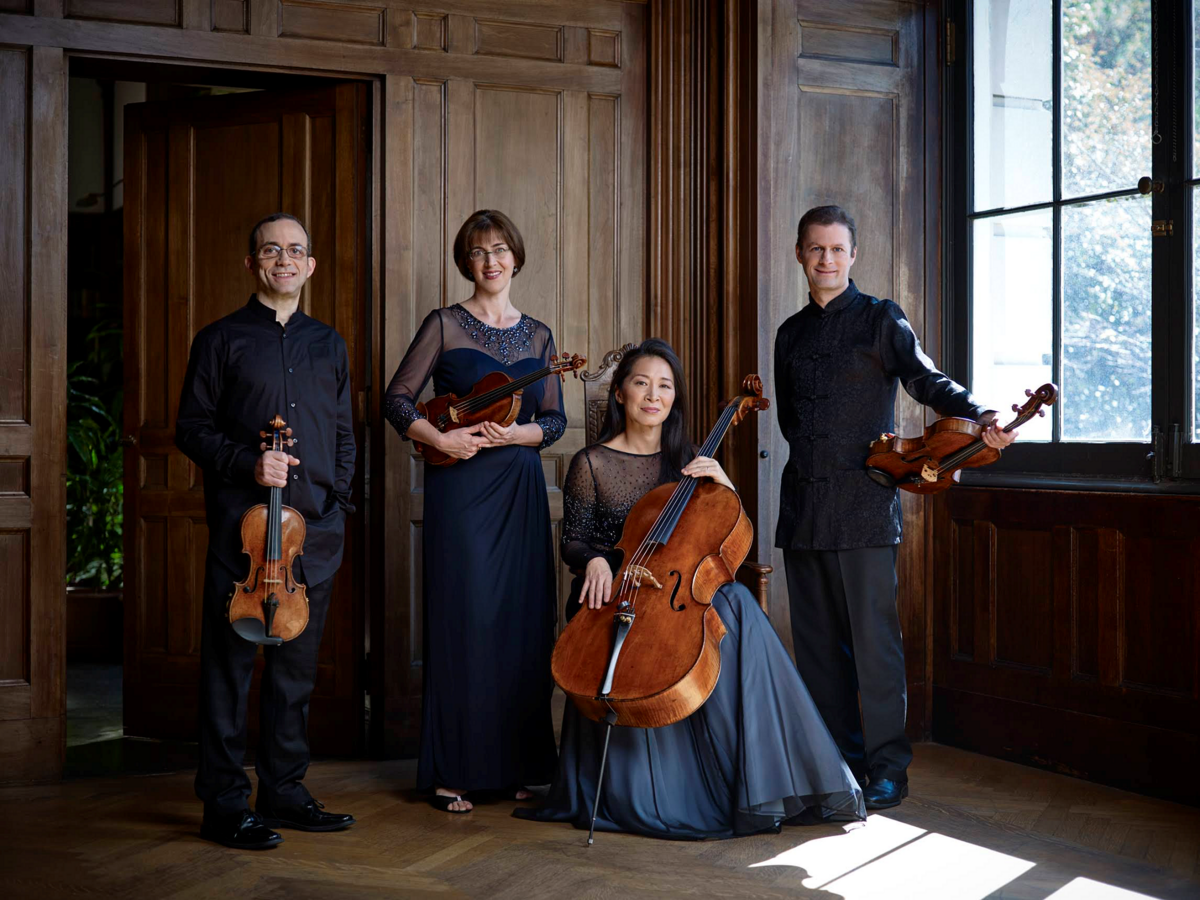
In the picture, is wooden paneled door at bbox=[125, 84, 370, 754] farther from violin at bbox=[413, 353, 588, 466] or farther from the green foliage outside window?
the green foliage outside window

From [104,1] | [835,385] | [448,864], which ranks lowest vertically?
[448,864]

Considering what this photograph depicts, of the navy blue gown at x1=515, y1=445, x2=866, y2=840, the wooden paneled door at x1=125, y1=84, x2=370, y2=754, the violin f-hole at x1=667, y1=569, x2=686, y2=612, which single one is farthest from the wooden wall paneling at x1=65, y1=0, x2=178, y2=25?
the violin f-hole at x1=667, y1=569, x2=686, y2=612

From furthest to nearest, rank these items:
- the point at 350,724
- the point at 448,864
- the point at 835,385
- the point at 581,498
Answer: the point at 350,724 → the point at 835,385 → the point at 581,498 → the point at 448,864

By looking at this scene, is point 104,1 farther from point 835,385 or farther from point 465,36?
point 835,385

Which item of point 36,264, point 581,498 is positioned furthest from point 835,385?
point 36,264

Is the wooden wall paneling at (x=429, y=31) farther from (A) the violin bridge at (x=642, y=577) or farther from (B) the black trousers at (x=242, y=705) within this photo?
(A) the violin bridge at (x=642, y=577)

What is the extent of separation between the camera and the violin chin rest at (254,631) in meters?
2.86

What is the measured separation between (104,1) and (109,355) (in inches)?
127

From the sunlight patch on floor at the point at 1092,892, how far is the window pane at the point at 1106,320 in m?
1.43

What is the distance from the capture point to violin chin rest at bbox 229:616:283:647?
2.86m

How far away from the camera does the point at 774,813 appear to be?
3029 millimetres

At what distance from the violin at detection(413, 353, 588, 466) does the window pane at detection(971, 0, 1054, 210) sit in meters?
1.76

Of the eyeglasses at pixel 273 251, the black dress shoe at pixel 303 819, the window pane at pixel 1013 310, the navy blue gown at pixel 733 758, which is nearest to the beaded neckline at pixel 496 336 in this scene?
the eyeglasses at pixel 273 251

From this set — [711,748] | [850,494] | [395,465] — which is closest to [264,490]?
[395,465]
